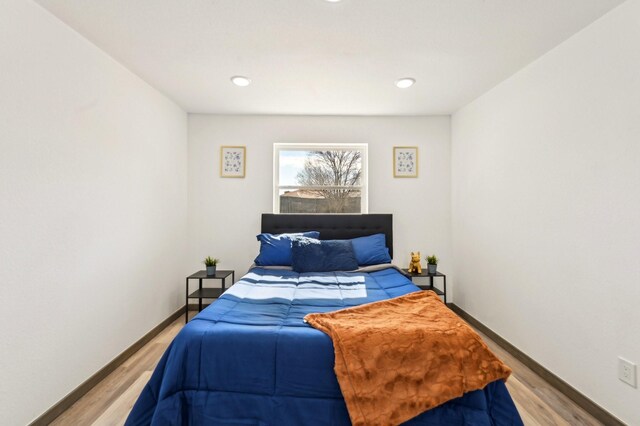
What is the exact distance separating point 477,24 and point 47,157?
285 cm

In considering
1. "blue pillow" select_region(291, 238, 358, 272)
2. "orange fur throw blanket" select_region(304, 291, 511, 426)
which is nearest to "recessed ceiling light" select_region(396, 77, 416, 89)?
"blue pillow" select_region(291, 238, 358, 272)

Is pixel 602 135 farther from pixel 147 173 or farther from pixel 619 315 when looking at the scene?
pixel 147 173

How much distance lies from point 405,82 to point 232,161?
7.38 ft

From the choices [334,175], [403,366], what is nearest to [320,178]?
[334,175]

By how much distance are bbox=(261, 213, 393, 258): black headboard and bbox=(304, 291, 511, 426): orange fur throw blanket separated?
215 cm

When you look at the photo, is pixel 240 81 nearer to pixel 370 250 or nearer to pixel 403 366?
pixel 370 250

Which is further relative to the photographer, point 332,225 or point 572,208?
point 332,225

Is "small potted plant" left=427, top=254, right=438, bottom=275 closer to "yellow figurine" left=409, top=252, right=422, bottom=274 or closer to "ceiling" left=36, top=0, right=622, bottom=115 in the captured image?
"yellow figurine" left=409, top=252, right=422, bottom=274

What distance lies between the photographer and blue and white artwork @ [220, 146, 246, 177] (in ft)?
13.3

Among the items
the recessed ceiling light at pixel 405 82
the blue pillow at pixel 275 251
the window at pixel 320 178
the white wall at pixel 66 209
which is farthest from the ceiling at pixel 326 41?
the blue pillow at pixel 275 251

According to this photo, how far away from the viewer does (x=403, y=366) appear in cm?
158

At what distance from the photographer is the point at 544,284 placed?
2.45m

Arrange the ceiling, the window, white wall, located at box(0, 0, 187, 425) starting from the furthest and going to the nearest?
the window < the ceiling < white wall, located at box(0, 0, 187, 425)

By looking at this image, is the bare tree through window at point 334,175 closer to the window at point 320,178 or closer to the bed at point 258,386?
the window at point 320,178
